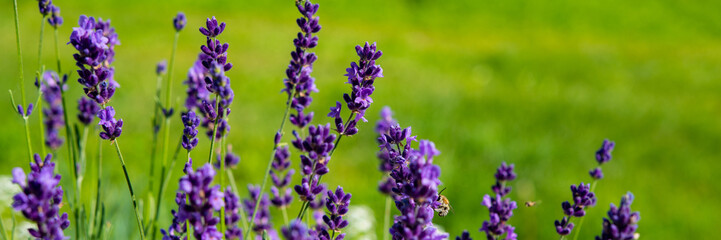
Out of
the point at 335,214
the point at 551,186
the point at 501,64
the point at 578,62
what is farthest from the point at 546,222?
the point at 578,62

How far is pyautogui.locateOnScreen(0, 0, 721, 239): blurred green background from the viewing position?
3.37 m

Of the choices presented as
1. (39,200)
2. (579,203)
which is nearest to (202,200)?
(39,200)

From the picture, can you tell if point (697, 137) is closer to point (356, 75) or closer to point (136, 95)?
point (356, 75)

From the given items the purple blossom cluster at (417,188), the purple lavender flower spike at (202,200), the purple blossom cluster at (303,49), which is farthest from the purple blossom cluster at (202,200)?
the purple blossom cluster at (303,49)

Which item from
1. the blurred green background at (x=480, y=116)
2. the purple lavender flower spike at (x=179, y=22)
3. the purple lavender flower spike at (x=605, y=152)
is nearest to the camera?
the purple lavender flower spike at (x=179, y=22)

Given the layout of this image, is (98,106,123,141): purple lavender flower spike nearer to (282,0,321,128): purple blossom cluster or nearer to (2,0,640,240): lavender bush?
(2,0,640,240): lavender bush

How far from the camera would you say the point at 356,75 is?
116 cm

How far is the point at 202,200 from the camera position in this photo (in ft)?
2.74

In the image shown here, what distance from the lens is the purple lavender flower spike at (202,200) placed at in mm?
799

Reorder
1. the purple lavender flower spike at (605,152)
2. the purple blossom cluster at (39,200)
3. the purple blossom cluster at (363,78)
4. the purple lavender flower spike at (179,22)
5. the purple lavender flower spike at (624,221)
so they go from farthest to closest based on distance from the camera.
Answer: the purple lavender flower spike at (605,152), the purple lavender flower spike at (179,22), the purple blossom cluster at (363,78), the purple lavender flower spike at (624,221), the purple blossom cluster at (39,200)

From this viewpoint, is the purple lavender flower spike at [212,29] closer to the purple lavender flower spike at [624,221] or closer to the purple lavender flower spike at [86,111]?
the purple lavender flower spike at [86,111]

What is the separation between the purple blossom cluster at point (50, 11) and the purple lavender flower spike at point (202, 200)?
28.2 inches

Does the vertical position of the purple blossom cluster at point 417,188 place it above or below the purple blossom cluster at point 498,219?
below

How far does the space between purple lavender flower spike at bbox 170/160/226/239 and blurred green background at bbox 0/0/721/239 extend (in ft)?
2.47
